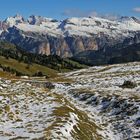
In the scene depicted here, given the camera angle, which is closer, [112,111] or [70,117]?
[70,117]

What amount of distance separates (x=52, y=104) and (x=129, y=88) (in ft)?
71.6

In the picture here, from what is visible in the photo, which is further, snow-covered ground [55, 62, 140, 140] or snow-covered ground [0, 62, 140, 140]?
snow-covered ground [55, 62, 140, 140]

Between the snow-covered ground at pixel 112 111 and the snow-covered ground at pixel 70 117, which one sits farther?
the snow-covered ground at pixel 112 111

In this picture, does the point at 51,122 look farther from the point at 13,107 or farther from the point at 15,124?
the point at 13,107

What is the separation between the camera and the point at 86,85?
7819 centimetres

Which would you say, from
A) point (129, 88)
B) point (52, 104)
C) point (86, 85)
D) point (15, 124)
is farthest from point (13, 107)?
point (86, 85)

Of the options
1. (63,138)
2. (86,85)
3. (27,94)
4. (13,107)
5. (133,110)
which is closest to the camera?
(63,138)

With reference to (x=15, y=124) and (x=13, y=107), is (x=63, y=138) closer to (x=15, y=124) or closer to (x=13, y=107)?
(x=15, y=124)

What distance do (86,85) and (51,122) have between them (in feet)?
136

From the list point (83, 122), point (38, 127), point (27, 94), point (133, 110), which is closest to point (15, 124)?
point (38, 127)

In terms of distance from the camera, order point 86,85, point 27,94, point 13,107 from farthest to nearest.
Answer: point 86,85 → point 27,94 → point 13,107

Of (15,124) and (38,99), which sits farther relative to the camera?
(38,99)

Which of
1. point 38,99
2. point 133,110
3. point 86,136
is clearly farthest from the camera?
point 38,99

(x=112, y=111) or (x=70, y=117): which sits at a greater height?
(x=70, y=117)
